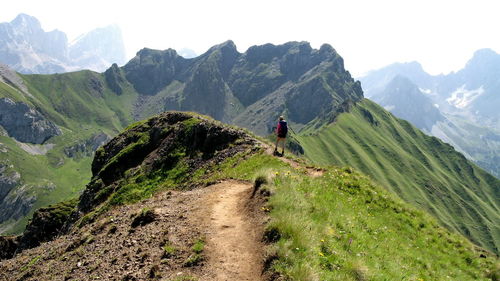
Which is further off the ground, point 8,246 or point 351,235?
point 351,235

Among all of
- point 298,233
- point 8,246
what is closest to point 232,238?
point 298,233

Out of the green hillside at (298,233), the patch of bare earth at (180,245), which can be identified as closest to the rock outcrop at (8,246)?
the green hillside at (298,233)

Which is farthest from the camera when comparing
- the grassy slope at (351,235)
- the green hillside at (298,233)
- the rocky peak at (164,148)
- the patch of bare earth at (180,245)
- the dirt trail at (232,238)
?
the rocky peak at (164,148)

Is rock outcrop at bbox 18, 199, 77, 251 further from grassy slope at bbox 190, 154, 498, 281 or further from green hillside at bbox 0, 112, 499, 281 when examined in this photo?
grassy slope at bbox 190, 154, 498, 281

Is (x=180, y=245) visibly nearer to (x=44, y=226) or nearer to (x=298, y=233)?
(x=298, y=233)

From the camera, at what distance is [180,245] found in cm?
1614

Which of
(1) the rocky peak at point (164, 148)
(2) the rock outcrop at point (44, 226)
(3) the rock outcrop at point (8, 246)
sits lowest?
(3) the rock outcrop at point (8, 246)

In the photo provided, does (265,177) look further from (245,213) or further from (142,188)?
(142,188)

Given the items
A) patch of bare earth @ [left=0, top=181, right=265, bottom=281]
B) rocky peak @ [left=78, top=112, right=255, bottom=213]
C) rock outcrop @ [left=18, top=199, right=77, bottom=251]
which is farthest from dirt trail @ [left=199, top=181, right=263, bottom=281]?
rock outcrop @ [left=18, top=199, right=77, bottom=251]

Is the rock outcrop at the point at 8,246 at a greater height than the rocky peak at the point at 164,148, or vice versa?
the rocky peak at the point at 164,148

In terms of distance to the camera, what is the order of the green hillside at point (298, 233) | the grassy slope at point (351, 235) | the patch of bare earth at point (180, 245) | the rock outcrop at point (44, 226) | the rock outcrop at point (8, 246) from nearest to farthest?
the grassy slope at point (351, 235)
the green hillside at point (298, 233)
the patch of bare earth at point (180, 245)
the rock outcrop at point (44, 226)
the rock outcrop at point (8, 246)

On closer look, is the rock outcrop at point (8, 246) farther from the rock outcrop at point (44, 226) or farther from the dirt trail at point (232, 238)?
the dirt trail at point (232, 238)

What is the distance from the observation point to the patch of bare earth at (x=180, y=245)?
1399cm

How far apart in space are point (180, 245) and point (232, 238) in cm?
268
